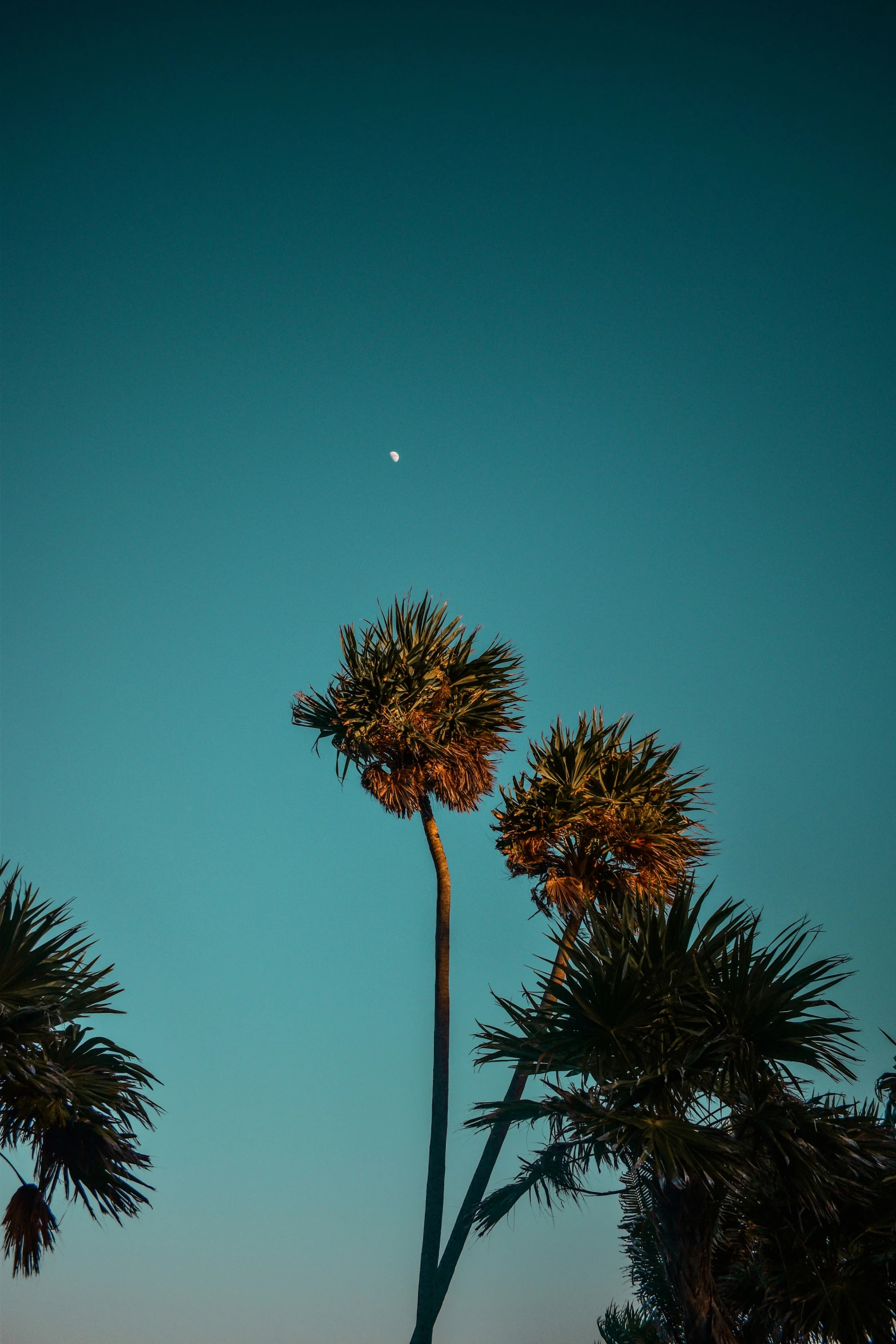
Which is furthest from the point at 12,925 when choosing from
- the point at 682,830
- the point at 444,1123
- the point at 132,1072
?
the point at 682,830

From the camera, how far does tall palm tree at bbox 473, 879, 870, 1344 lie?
837 centimetres

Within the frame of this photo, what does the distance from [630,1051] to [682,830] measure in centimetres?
622

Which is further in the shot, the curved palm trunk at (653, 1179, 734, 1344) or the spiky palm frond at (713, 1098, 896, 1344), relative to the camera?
the curved palm trunk at (653, 1179, 734, 1344)

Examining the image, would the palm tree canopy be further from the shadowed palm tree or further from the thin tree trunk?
the thin tree trunk

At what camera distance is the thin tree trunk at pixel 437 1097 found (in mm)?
12047

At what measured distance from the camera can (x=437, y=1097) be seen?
43.3 ft

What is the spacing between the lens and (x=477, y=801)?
15.9 meters

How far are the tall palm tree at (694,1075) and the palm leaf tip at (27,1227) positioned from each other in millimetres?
4196

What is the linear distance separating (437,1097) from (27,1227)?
5.83m

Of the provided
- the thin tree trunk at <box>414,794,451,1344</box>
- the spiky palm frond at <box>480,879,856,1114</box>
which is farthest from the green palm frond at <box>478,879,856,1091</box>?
the thin tree trunk at <box>414,794,451,1344</box>

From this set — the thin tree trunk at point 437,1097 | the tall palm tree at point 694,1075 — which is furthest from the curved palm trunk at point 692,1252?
the thin tree trunk at point 437,1097

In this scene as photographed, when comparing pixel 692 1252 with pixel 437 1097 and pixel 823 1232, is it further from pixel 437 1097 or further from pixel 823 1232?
pixel 437 1097

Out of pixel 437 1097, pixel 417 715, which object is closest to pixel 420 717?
pixel 417 715

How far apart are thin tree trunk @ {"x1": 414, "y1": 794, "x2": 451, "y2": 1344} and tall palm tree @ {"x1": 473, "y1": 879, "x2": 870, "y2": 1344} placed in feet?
12.2
